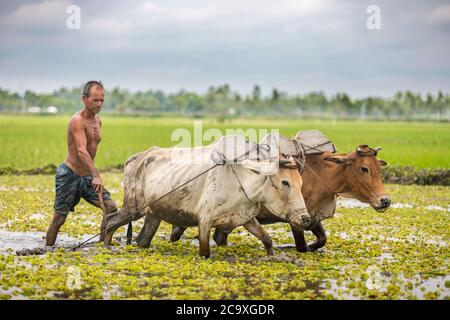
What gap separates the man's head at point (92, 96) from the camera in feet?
27.0

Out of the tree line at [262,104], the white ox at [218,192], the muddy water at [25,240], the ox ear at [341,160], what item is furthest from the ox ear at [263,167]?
the tree line at [262,104]

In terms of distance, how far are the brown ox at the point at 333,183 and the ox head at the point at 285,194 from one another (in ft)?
2.12

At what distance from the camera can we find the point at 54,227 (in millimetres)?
8484

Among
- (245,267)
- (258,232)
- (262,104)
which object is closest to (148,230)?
(258,232)

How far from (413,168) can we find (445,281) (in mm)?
11119

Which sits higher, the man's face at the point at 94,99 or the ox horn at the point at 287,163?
the man's face at the point at 94,99

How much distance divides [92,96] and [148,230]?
165cm

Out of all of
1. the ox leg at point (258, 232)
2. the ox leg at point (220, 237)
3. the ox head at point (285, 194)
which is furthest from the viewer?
the ox leg at point (220, 237)

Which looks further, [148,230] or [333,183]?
[148,230]

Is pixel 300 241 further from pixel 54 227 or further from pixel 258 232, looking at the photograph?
pixel 54 227

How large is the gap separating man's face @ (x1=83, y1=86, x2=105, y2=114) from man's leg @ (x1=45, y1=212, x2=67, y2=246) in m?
1.25

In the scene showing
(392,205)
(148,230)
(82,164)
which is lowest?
(392,205)

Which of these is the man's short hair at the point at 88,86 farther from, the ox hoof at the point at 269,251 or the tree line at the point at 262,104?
the tree line at the point at 262,104
